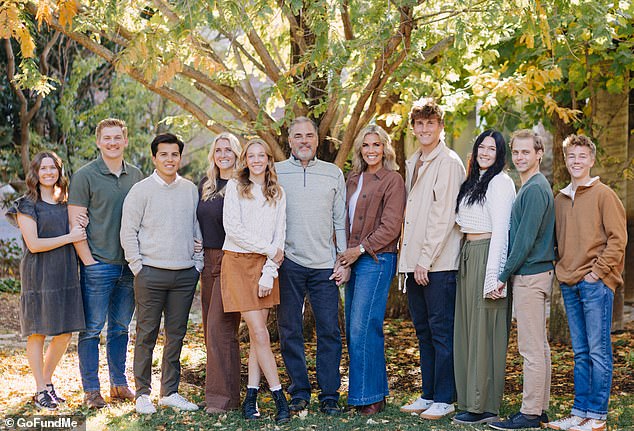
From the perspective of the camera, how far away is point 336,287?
5.54 m

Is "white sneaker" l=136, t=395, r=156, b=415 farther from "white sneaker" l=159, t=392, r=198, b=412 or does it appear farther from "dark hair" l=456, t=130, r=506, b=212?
"dark hair" l=456, t=130, r=506, b=212

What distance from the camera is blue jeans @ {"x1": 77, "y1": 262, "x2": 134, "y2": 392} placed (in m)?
5.60

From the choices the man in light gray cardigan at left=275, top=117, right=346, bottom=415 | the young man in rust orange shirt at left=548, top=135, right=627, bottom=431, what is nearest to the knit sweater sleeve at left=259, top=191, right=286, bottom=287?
the man in light gray cardigan at left=275, top=117, right=346, bottom=415

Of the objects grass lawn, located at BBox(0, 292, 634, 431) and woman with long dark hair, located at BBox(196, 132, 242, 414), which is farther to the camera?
woman with long dark hair, located at BBox(196, 132, 242, 414)

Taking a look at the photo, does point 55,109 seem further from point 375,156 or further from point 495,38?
point 375,156

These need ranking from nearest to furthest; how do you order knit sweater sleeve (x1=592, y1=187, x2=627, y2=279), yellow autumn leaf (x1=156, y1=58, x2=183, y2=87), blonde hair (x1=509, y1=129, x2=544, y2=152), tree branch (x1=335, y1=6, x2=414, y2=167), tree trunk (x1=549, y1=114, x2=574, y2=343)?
knit sweater sleeve (x1=592, y1=187, x2=627, y2=279), blonde hair (x1=509, y1=129, x2=544, y2=152), yellow autumn leaf (x1=156, y1=58, x2=183, y2=87), tree branch (x1=335, y1=6, x2=414, y2=167), tree trunk (x1=549, y1=114, x2=574, y2=343)

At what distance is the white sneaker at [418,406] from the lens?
5559 mm

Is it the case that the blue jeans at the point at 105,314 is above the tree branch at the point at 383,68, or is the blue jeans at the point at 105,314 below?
below

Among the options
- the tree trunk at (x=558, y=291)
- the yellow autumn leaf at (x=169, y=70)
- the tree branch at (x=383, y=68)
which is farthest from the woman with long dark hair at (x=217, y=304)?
the tree trunk at (x=558, y=291)

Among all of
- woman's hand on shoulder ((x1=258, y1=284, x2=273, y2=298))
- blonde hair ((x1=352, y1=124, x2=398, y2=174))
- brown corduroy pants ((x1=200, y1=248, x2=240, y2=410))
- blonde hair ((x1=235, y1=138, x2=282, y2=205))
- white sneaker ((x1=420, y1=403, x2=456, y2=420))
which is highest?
blonde hair ((x1=352, y1=124, x2=398, y2=174))

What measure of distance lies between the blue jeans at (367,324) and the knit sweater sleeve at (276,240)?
22.9 inches

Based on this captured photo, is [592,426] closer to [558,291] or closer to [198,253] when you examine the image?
[198,253]

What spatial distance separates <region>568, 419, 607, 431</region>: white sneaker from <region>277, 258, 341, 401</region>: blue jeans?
1.63 meters

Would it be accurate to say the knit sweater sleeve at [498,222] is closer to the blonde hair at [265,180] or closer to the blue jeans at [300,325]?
the blue jeans at [300,325]
